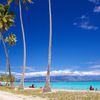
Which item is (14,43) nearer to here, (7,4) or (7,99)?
(7,4)

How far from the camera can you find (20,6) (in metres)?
51.2

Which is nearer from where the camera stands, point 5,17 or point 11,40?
point 5,17

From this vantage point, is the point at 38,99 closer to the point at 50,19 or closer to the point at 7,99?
the point at 7,99

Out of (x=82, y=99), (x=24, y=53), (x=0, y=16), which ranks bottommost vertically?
(x=82, y=99)

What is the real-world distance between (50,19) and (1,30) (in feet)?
50.2

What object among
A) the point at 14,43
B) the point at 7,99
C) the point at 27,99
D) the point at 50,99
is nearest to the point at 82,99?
the point at 50,99

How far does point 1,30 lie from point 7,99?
30.4 meters

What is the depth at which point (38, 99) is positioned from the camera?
88.5 ft

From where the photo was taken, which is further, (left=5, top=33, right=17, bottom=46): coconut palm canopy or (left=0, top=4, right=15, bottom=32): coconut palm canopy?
(left=5, top=33, right=17, bottom=46): coconut palm canopy

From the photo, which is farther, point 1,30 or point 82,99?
point 1,30

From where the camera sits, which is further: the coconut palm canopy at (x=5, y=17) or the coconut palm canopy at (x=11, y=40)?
the coconut palm canopy at (x=11, y=40)

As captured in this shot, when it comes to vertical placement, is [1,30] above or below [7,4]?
below

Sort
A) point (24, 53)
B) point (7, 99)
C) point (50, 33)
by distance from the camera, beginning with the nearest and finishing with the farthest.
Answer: point (7, 99)
point (50, 33)
point (24, 53)

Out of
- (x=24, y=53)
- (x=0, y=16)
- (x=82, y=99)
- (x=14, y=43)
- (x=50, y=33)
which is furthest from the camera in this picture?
(x=14, y=43)
